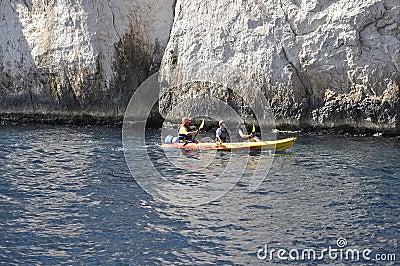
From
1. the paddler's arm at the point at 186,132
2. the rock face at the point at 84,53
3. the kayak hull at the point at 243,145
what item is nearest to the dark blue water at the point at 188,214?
the kayak hull at the point at 243,145

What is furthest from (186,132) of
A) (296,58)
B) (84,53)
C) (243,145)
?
(84,53)

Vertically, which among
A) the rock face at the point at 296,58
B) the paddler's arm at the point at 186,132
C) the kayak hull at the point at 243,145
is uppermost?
the rock face at the point at 296,58

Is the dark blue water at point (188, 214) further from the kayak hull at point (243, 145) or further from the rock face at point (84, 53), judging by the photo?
the rock face at point (84, 53)

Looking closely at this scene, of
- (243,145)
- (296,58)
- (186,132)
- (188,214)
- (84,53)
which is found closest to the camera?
(188,214)

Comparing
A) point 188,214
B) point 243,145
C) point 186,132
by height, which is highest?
point 186,132

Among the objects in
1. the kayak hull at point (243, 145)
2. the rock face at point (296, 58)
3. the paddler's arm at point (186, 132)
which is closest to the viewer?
the kayak hull at point (243, 145)

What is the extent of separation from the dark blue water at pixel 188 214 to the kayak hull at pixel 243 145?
2.94ft

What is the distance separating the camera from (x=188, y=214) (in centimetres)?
1266

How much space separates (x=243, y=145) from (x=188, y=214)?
8112mm

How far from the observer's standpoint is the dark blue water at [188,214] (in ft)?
34.6

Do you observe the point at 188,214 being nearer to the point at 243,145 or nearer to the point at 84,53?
the point at 243,145

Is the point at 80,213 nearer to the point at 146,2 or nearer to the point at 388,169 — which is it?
the point at 388,169

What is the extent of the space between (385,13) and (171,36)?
32.4ft

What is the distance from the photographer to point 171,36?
88.7 ft
